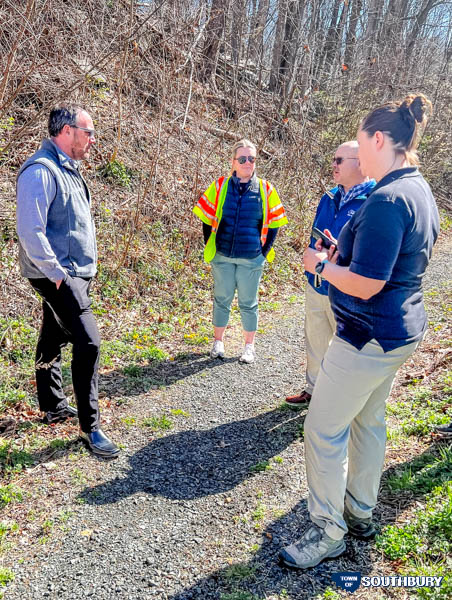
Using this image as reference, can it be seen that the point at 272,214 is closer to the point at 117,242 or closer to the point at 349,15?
the point at 117,242

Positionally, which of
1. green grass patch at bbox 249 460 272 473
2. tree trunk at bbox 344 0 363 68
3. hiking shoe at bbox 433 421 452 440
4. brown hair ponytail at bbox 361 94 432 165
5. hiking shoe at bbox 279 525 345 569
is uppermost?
tree trunk at bbox 344 0 363 68

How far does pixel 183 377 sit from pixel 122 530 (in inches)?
91.1

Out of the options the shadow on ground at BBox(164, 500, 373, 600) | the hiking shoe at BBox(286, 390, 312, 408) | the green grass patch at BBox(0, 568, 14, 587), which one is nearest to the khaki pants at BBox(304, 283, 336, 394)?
the hiking shoe at BBox(286, 390, 312, 408)

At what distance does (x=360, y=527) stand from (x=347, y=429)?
722 mm

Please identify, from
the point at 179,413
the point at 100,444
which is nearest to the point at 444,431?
the point at 179,413

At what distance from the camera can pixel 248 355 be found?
18.9 ft

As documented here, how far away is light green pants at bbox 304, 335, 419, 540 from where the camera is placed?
2531mm

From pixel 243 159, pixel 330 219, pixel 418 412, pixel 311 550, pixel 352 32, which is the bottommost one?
pixel 311 550

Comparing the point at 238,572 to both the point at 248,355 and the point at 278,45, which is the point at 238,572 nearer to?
the point at 248,355

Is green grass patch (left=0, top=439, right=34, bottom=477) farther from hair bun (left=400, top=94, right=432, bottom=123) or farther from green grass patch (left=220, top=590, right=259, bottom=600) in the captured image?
hair bun (left=400, top=94, right=432, bottom=123)

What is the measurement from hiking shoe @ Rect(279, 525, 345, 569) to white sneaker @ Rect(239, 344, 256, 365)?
2981 millimetres

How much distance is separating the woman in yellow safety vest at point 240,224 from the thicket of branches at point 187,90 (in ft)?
6.41

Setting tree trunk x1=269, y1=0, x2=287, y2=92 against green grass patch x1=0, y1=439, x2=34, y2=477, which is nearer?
→ green grass patch x1=0, y1=439, x2=34, y2=477

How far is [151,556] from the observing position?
9.59ft
